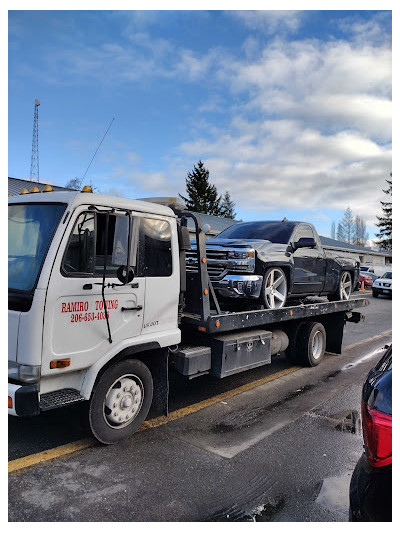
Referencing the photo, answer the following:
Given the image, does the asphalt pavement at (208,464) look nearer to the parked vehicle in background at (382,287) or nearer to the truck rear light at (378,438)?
the truck rear light at (378,438)

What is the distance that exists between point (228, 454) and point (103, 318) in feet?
5.84

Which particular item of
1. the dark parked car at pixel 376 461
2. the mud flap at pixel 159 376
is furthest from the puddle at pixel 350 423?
the dark parked car at pixel 376 461

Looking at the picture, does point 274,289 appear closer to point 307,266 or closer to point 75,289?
point 307,266

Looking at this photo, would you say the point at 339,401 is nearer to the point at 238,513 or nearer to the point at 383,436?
the point at 238,513

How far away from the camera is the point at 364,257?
2260 inches

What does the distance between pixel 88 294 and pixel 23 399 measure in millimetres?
990

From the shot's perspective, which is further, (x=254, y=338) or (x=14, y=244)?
(x=254, y=338)

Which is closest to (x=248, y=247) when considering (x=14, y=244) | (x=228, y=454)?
(x=228, y=454)

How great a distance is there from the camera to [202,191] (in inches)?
2031

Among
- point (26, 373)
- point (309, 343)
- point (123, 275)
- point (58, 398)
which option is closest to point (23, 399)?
point (26, 373)

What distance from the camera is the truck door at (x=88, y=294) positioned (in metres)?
3.44

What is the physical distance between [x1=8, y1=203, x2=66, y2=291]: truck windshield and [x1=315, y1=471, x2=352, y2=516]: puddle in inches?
115

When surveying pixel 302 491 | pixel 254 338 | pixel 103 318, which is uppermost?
pixel 103 318
